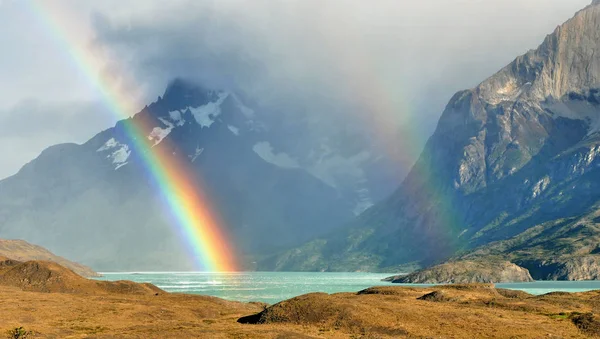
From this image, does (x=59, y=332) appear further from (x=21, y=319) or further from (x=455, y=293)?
(x=455, y=293)

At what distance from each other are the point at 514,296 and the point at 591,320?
61.4 metres

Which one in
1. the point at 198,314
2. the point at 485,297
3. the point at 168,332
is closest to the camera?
the point at 168,332

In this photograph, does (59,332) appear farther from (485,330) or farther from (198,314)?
(485,330)

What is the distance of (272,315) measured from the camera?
119250mm

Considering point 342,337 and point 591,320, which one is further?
point 591,320

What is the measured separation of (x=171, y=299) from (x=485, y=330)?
103 m

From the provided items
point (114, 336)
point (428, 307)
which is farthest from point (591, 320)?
point (114, 336)

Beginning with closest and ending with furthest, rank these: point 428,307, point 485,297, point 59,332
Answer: point 59,332, point 428,307, point 485,297

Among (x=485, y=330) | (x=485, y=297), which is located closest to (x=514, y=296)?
(x=485, y=297)

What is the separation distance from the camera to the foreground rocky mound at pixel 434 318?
104312mm

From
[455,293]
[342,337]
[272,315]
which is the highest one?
[455,293]

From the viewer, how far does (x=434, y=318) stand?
374 feet

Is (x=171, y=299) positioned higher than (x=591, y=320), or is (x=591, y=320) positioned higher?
(x=171, y=299)

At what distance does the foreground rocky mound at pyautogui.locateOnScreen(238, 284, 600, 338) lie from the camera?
104312mm
